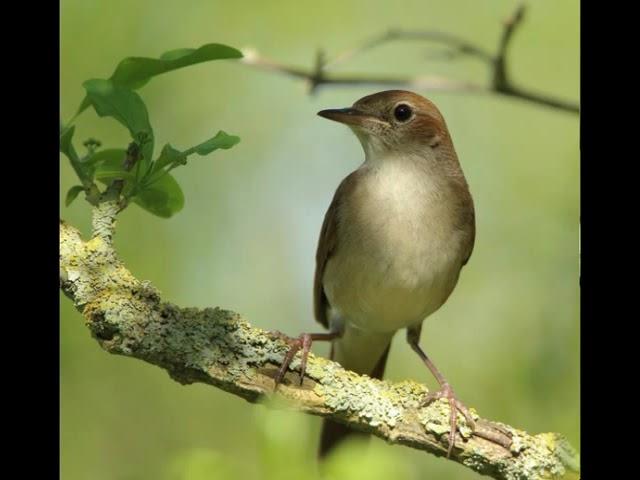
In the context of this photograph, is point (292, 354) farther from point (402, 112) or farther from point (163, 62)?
point (402, 112)

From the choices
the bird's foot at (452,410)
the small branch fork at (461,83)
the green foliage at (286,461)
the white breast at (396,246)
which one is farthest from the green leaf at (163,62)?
the white breast at (396,246)

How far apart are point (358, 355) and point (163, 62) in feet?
10.2

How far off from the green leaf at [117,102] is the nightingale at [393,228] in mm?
1790

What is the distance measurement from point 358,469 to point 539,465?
1480mm

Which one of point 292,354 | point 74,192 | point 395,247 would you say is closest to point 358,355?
point 395,247

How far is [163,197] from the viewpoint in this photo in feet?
10.8

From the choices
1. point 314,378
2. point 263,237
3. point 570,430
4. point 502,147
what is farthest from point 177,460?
point 502,147

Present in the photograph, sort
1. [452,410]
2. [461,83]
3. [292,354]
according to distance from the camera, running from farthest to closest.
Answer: [461,83], [452,410], [292,354]

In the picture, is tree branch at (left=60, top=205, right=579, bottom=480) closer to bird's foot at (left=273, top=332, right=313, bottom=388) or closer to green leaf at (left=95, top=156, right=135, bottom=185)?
bird's foot at (left=273, top=332, right=313, bottom=388)

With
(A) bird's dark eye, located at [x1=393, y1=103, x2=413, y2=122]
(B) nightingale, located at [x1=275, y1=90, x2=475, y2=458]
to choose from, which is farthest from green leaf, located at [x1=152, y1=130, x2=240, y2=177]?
(A) bird's dark eye, located at [x1=393, y1=103, x2=413, y2=122]

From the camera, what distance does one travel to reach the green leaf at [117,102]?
2977mm

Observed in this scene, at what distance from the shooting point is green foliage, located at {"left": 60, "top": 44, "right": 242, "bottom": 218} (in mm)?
2932
